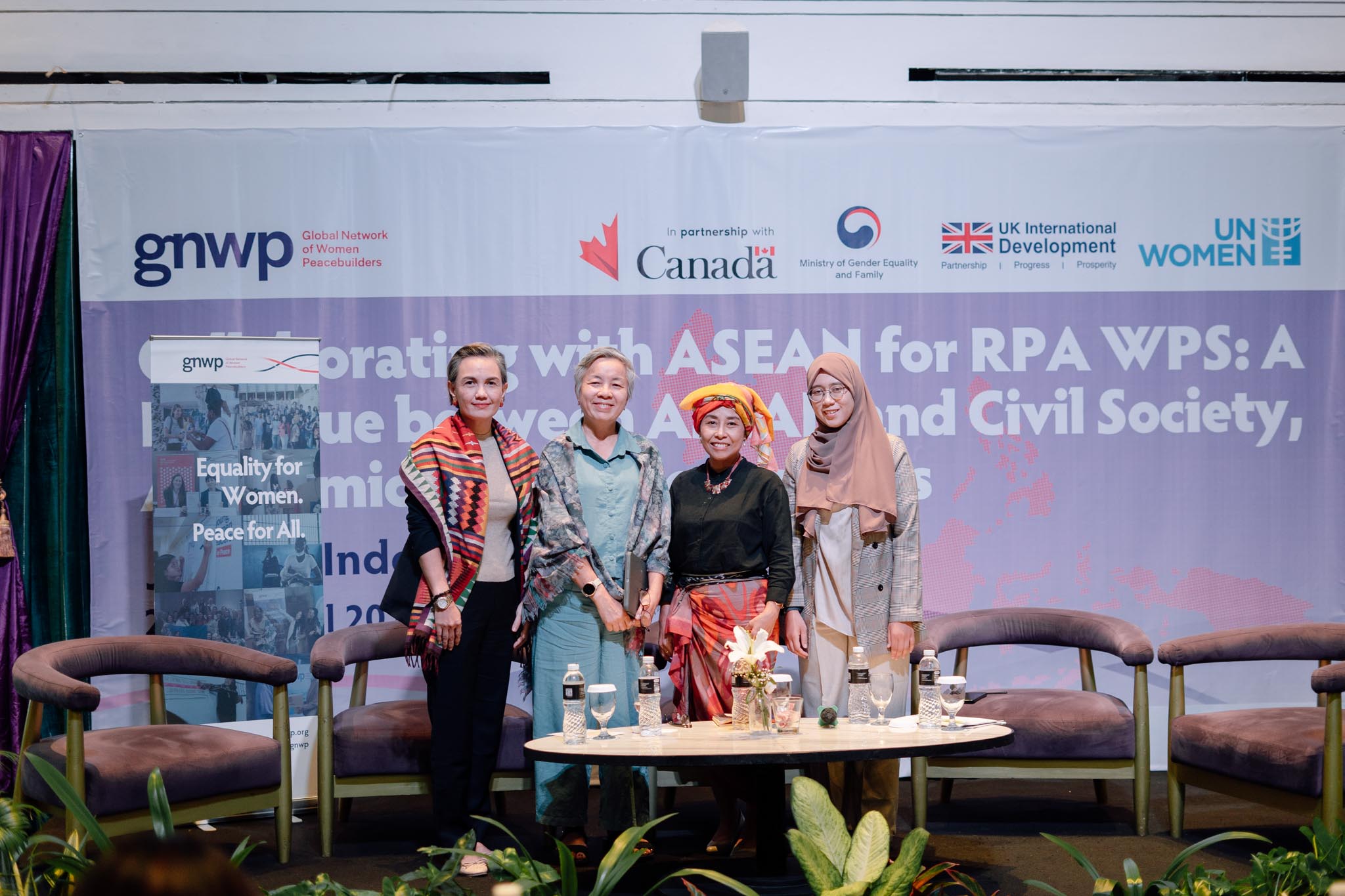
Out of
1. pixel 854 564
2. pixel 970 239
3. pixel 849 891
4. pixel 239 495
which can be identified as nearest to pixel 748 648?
pixel 854 564

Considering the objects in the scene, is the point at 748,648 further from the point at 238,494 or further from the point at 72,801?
the point at 238,494

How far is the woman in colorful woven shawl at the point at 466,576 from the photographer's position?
10.9 ft

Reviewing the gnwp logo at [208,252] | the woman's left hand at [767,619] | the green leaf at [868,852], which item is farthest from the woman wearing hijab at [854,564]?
the gnwp logo at [208,252]

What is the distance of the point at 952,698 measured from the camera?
3021 millimetres

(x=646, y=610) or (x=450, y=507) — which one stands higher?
(x=450, y=507)

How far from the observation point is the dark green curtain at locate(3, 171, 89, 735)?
4434mm

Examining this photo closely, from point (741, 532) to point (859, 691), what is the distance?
0.57 m

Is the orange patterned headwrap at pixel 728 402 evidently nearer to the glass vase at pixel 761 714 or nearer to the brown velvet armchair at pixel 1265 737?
the glass vase at pixel 761 714

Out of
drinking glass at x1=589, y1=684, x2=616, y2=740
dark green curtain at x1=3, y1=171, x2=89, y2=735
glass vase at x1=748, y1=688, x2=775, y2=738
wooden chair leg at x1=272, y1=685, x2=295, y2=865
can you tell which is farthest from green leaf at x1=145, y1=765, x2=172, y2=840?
dark green curtain at x1=3, y1=171, x2=89, y2=735

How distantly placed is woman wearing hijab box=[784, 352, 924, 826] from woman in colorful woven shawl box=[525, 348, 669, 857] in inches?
18.7

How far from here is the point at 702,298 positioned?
459cm

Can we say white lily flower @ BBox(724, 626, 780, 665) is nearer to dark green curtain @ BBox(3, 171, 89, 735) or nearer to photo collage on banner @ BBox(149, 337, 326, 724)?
photo collage on banner @ BBox(149, 337, 326, 724)

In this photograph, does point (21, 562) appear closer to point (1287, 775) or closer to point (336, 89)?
point (336, 89)

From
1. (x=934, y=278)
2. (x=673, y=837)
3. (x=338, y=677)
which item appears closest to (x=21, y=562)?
(x=338, y=677)
